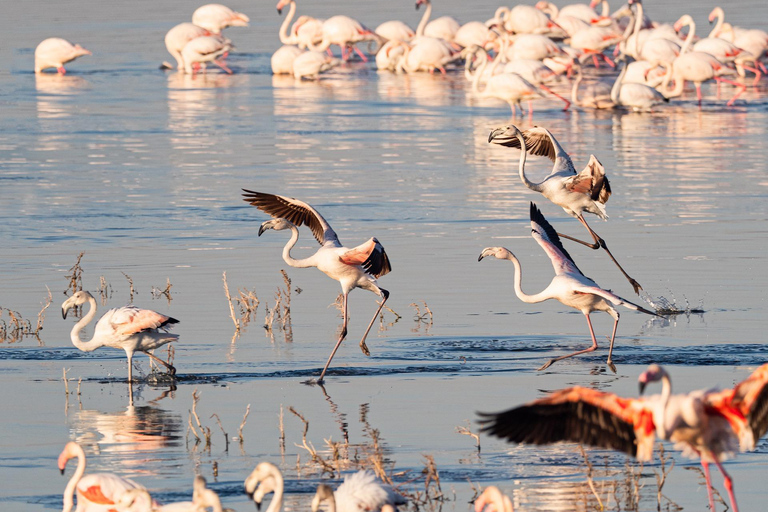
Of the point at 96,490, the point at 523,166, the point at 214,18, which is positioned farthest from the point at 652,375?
the point at 214,18

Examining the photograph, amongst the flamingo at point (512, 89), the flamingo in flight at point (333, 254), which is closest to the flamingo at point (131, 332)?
the flamingo in flight at point (333, 254)

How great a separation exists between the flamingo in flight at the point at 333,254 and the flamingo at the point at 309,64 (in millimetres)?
18132

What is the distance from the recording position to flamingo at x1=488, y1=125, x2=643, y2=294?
1178cm

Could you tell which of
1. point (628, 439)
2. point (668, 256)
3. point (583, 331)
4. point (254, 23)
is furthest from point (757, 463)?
point (254, 23)

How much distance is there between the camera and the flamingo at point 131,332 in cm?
933

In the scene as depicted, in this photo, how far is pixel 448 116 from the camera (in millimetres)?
23250

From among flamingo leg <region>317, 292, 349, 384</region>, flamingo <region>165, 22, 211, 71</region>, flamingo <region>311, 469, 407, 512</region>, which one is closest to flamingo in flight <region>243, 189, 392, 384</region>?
flamingo leg <region>317, 292, 349, 384</region>

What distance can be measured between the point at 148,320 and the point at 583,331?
10.9ft

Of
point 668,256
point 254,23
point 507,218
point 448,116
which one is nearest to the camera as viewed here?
point 668,256

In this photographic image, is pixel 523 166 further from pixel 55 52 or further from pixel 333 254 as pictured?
pixel 55 52

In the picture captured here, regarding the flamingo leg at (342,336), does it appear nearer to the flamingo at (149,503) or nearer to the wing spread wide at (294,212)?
the wing spread wide at (294,212)

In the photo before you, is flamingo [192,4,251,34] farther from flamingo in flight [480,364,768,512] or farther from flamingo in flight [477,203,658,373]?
flamingo in flight [480,364,768,512]

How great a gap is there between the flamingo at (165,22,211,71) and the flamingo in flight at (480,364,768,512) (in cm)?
2457

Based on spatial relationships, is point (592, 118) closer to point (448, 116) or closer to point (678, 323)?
point (448, 116)
